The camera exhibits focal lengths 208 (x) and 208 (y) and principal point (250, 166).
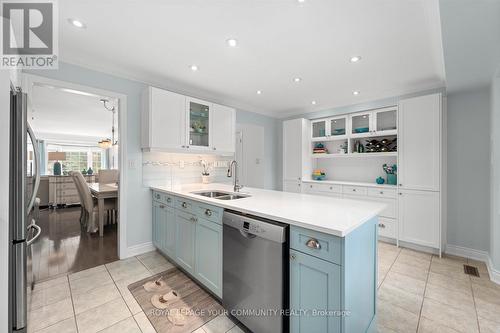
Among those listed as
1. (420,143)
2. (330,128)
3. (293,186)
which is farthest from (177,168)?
(420,143)

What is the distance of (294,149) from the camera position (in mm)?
4465

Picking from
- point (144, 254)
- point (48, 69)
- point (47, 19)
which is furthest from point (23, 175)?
point (144, 254)

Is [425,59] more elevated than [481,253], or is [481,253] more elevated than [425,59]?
[425,59]

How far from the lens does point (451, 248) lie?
A: 9.79 feet

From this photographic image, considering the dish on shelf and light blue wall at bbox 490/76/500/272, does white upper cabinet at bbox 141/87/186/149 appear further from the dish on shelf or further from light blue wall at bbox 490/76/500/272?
light blue wall at bbox 490/76/500/272

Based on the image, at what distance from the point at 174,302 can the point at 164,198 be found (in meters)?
1.24

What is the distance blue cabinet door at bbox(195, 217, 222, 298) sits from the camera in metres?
1.83

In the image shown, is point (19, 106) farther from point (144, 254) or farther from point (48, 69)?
point (144, 254)

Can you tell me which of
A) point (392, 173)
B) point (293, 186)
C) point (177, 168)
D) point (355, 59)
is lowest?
point (293, 186)

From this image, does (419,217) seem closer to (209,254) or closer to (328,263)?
(328,263)

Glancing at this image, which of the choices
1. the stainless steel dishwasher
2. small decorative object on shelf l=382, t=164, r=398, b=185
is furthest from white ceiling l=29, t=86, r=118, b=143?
small decorative object on shelf l=382, t=164, r=398, b=185

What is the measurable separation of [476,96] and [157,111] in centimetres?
431

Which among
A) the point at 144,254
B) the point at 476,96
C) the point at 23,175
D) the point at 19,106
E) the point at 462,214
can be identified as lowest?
the point at 144,254

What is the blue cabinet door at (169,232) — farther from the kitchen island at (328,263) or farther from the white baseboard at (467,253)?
the white baseboard at (467,253)
